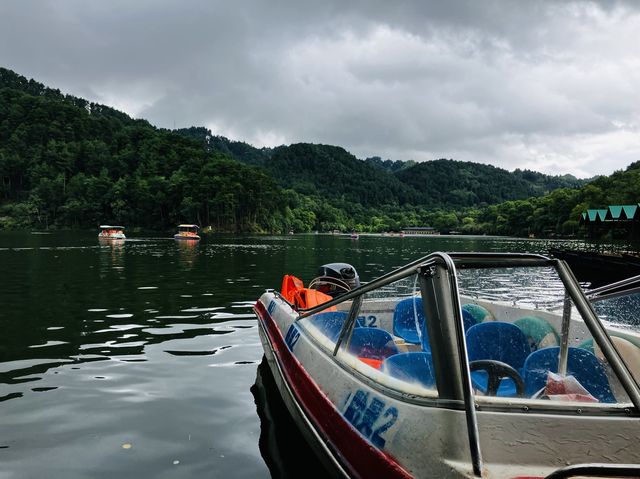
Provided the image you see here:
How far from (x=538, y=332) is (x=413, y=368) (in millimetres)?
2075

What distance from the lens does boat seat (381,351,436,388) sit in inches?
115

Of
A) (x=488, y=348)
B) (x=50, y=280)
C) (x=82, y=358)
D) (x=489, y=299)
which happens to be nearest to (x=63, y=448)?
(x=82, y=358)

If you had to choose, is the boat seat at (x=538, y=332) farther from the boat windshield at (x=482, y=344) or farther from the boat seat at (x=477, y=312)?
the boat seat at (x=477, y=312)

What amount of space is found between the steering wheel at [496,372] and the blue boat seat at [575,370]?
0.06 meters

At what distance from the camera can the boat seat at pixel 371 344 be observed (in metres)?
3.99

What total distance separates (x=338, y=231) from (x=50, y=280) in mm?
178810

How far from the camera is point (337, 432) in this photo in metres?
3.68

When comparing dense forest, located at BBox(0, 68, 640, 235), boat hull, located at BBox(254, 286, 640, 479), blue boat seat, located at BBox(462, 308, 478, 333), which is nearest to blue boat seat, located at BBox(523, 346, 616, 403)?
boat hull, located at BBox(254, 286, 640, 479)

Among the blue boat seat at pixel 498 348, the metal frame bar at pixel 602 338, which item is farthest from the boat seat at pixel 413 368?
the metal frame bar at pixel 602 338

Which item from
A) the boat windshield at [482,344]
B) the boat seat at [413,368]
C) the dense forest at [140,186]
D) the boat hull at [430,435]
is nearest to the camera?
the boat hull at [430,435]

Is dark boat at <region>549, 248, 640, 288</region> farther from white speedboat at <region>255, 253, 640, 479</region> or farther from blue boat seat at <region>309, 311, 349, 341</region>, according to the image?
white speedboat at <region>255, 253, 640, 479</region>

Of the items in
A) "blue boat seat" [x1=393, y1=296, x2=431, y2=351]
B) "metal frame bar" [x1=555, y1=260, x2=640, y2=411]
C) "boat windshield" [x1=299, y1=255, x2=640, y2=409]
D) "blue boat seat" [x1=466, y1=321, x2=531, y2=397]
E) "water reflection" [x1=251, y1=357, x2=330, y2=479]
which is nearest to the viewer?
"metal frame bar" [x1=555, y1=260, x2=640, y2=411]

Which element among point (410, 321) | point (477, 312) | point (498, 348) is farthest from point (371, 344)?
point (477, 312)

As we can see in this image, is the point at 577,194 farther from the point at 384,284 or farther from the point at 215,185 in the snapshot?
the point at 384,284
